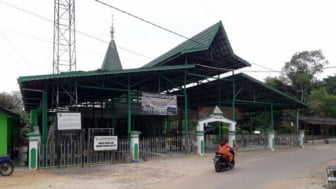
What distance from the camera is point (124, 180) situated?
40.2 feet

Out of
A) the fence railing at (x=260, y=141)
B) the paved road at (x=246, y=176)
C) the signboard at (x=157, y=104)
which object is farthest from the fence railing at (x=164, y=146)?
the fence railing at (x=260, y=141)

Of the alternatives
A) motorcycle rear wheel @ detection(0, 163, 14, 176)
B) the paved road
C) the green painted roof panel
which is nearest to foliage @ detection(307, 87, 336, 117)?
the green painted roof panel

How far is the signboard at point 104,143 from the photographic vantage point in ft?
55.7

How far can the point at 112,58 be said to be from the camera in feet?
121

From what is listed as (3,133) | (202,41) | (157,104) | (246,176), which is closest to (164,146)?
(157,104)

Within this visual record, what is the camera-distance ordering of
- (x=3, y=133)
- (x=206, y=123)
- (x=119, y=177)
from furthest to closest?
(x=206, y=123) → (x=3, y=133) → (x=119, y=177)

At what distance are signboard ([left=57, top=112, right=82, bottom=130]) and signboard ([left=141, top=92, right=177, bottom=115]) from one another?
4421 mm

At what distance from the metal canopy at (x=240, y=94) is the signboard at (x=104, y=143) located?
1008cm

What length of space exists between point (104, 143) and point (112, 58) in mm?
20428

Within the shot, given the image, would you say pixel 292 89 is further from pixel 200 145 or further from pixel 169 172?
pixel 169 172

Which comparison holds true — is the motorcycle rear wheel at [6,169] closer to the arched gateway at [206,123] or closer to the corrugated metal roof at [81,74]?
the corrugated metal roof at [81,74]

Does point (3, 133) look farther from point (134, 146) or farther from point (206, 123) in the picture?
point (206, 123)

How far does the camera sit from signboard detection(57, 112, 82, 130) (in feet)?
53.8

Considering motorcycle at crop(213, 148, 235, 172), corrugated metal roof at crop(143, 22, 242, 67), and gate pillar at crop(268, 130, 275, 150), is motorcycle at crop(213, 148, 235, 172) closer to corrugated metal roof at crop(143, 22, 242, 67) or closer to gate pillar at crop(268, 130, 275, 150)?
corrugated metal roof at crop(143, 22, 242, 67)
